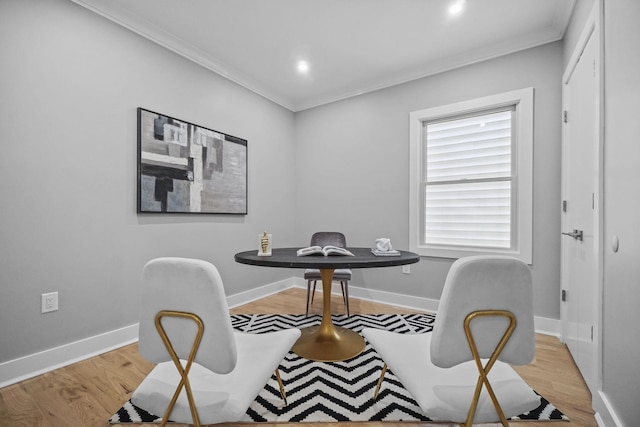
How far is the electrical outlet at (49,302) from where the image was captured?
76.5 inches

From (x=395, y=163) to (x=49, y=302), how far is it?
3248 millimetres

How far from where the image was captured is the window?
106 inches

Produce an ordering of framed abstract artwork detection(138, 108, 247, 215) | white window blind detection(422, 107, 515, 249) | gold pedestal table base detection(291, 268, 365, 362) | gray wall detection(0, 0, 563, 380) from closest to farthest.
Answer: gray wall detection(0, 0, 563, 380), gold pedestal table base detection(291, 268, 365, 362), framed abstract artwork detection(138, 108, 247, 215), white window blind detection(422, 107, 515, 249)

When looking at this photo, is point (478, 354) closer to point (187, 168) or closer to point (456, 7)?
point (456, 7)

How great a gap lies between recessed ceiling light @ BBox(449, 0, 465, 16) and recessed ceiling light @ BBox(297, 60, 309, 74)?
1.43m

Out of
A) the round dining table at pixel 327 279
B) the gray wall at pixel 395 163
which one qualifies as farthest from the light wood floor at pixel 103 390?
the gray wall at pixel 395 163

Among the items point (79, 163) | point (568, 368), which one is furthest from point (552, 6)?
point (79, 163)

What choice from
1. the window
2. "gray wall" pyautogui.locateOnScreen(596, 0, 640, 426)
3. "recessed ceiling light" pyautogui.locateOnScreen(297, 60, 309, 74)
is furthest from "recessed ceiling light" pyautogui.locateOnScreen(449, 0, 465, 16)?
"recessed ceiling light" pyautogui.locateOnScreen(297, 60, 309, 74)

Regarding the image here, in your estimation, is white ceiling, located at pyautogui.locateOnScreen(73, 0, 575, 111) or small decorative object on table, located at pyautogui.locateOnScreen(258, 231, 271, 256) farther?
white ceiling, located at pyautogui.locateOnScreen(73, 0, 575, 111)

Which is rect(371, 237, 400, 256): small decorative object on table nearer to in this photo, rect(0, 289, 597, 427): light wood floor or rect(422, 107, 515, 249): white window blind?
rect(0, 289, 597, 427): light wood floor

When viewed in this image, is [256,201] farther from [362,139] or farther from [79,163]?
[79,163]

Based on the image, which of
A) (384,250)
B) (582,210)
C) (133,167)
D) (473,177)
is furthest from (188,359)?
(473,177)

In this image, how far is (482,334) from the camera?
0.96 m

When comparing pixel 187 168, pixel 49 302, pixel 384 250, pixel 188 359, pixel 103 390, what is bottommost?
pixel 103 390
